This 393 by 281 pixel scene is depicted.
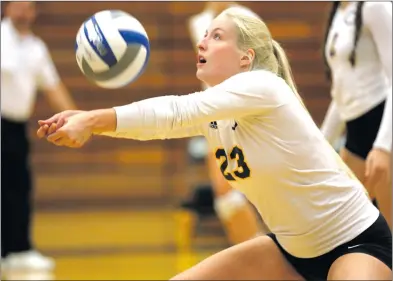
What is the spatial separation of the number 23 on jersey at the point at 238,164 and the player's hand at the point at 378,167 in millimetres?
686

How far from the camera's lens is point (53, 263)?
577cm

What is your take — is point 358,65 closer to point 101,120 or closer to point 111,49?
point 111,49

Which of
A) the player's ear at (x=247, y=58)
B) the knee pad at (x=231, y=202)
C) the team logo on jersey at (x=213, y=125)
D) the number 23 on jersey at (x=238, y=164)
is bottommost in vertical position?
the knee pad at (x=231, y=202)

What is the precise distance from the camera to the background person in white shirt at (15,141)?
16.9 feet

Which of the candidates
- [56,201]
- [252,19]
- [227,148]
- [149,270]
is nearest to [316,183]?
[227,148]

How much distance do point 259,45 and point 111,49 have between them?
0.49 meters

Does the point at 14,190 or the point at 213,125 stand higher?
the point at 213,125

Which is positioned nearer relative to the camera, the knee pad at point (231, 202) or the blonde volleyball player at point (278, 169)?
the blonde volleyball player at point (278, 169)

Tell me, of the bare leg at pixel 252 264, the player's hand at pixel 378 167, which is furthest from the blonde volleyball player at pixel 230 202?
the bare leg at pixel 252 264

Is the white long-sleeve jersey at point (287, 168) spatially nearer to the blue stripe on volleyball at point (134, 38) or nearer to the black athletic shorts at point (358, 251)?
the black athletic shorts at point (358, 251)

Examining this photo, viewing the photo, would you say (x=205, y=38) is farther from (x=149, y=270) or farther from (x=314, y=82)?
(x=314, y=82)

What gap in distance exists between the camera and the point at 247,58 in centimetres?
256

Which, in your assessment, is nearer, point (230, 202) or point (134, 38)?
point (134, 38)

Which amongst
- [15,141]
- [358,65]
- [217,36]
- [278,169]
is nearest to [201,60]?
[217,36]
